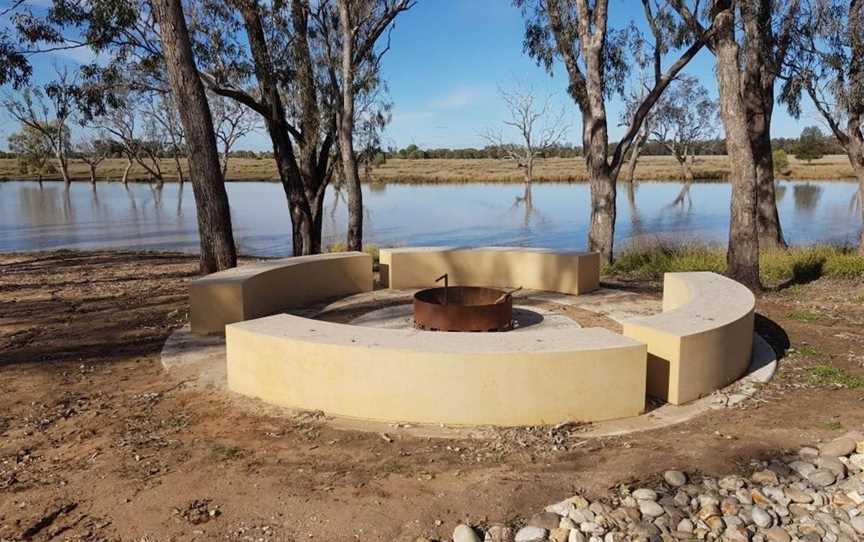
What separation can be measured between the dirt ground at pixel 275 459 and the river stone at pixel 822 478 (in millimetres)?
244

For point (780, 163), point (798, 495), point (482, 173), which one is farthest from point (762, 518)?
point (482, 173)

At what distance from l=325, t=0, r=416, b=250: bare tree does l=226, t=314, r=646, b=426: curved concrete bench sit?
22.8 feet

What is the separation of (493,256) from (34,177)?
6544 centimetres

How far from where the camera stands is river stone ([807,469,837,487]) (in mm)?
2971

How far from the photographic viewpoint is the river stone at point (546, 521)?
260 centimetres

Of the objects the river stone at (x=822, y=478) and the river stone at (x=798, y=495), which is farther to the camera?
the river stone at (x=822, y=478)

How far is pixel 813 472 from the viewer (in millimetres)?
3057

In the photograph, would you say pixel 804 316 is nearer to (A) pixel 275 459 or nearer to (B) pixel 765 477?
(B) pixel 765 477

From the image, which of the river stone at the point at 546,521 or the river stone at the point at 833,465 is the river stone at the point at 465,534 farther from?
the river stone at the point at 833,465

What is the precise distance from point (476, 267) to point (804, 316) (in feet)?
11.8

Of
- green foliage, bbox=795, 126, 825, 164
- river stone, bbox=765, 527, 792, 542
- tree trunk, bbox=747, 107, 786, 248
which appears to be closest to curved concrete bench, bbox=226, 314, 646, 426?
river stone, bbox=765, 527, 792, 542

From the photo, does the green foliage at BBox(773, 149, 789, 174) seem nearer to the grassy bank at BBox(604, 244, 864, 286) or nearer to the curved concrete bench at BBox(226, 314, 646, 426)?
the grassy bank at BBox(604, 244, 864, 286)

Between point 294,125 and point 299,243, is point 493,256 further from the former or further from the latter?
point 294,125

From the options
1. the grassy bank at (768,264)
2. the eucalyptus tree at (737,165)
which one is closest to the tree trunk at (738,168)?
the eucalyptus tree at (737,165)
